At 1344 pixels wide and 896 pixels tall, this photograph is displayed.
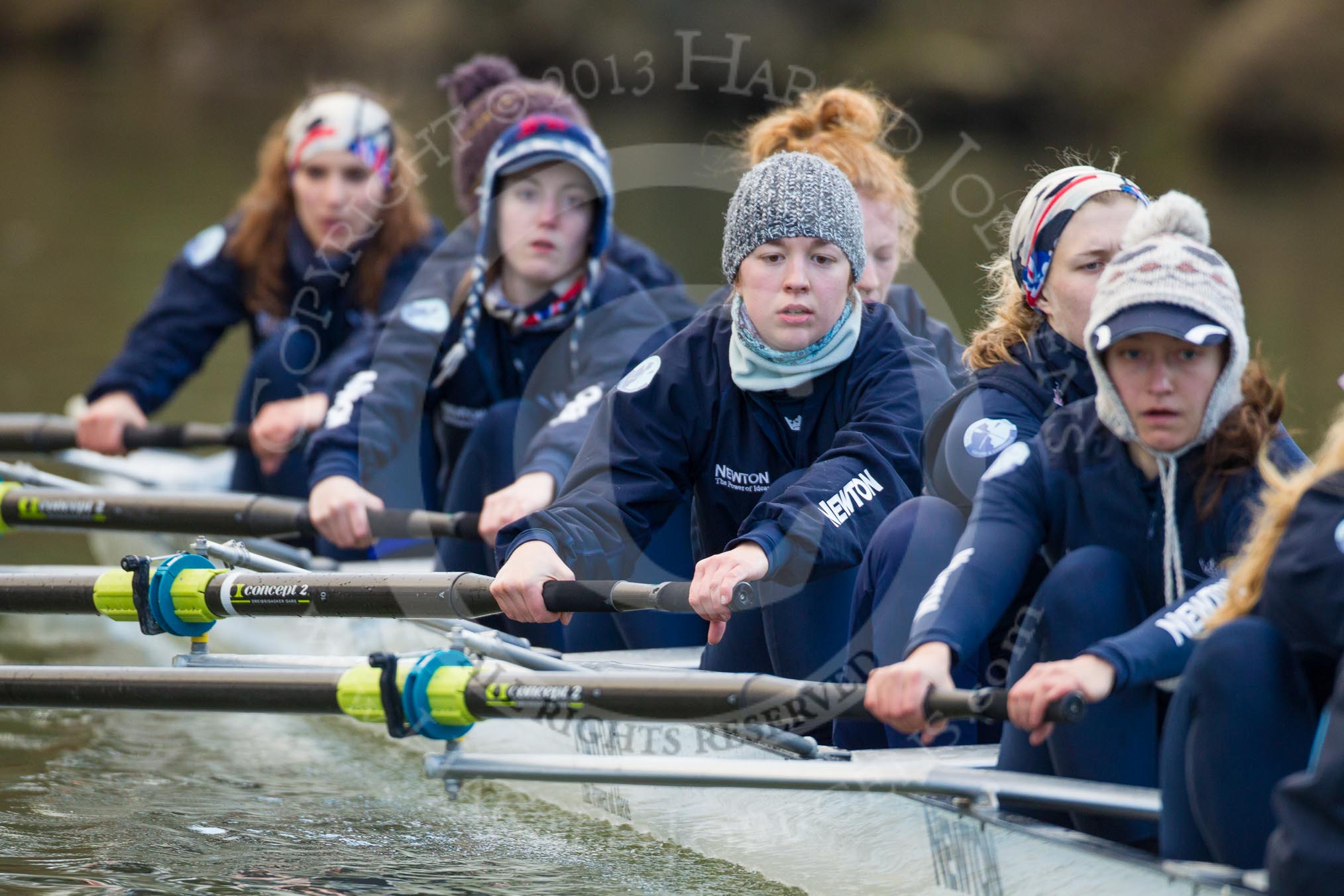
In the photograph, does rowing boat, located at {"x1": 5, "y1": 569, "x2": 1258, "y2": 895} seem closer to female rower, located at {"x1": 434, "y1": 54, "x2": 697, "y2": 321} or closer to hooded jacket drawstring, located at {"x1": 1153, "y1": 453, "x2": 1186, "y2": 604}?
hooded jacket drawstring, located at {"x1": 1153, "y1": 453, "x2": 1186, "y2": 604}

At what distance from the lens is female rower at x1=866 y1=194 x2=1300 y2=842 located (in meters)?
1.86

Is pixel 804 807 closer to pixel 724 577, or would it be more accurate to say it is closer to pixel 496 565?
pixel 724 577

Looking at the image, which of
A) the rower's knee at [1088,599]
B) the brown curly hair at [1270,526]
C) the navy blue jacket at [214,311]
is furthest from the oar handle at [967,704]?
the navy blue jacket at [214,311]

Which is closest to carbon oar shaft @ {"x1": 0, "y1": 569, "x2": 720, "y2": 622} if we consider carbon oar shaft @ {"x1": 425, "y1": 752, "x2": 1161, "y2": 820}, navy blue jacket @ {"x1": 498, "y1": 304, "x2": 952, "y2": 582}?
navy blue jacket @ {"x1": 498, "y1": 304, "x2": 952, "y2": 582}

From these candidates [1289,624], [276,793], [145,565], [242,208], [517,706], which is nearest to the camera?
[1289,624]

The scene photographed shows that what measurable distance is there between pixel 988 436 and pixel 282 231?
2.74m

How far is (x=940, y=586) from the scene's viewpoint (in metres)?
2.03

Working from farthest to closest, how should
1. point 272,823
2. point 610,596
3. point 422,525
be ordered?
1. point 422,525
2. point 272,823
3. point 610,596

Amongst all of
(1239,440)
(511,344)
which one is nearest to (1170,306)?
(1239,440)

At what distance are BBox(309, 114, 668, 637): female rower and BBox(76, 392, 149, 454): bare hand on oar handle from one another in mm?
994

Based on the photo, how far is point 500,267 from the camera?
3.62m

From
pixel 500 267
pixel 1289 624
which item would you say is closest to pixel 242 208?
pixel 500 267

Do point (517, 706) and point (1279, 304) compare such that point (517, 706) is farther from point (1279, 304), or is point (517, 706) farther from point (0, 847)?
point (1279, 304)

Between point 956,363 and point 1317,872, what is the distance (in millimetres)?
1701
